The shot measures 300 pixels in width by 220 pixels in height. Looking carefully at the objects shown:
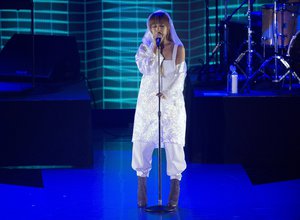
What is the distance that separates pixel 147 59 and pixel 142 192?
1.05 metres

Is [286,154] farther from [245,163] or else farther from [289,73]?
[289,73]

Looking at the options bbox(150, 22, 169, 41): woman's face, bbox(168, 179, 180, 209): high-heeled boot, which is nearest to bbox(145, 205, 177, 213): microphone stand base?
bbox(168, 179, 180, 209): high-heeled boot

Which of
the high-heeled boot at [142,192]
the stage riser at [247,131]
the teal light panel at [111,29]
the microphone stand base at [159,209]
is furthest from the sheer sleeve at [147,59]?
the teal light panel at [111,29]

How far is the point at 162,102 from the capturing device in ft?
21.4

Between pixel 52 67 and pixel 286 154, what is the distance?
3.20 metres

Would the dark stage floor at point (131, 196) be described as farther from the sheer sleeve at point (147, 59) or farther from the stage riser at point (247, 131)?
the sheer sleeve at point (147, 59)

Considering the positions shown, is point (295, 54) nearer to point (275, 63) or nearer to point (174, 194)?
point (275, 63)

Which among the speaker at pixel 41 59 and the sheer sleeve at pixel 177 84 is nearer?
the sheer sleeve at pixel 177 84

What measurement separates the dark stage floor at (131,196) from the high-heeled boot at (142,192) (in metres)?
0.07

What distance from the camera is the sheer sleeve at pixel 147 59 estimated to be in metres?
6.50

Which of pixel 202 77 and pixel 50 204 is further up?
pixel 202 77

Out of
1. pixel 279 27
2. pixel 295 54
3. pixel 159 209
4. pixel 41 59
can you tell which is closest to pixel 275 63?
pixel 295 54

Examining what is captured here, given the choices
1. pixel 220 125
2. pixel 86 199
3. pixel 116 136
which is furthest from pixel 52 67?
pixel 86 199

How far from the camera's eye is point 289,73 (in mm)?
9172
